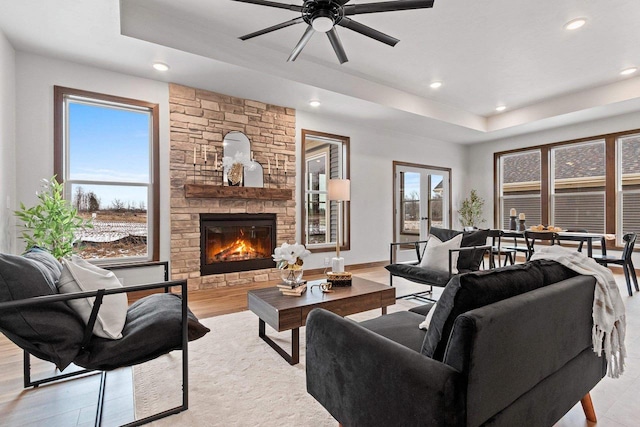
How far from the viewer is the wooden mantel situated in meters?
4.17

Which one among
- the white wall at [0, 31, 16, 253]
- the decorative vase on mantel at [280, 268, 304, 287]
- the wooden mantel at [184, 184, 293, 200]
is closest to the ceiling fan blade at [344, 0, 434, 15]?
the decorative vase on mantel at [280, 268, 304, 287]

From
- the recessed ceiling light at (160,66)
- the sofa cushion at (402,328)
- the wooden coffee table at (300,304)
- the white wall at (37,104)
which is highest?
the recessed ceiling light at (160,66)

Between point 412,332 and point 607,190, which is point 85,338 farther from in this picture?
point 607,190

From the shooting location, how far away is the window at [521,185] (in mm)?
6762

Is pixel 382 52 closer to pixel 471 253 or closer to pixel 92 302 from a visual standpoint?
pixel 471 253

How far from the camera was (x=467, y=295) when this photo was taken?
114 cm

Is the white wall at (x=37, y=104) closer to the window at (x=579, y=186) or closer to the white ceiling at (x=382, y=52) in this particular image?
the white ceiling at (x=382, y=52)

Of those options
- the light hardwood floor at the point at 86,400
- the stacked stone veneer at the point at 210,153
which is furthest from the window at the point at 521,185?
the stacked stone veneer at the point at 210,153

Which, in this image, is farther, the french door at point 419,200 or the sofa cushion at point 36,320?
the french door at point 419,200

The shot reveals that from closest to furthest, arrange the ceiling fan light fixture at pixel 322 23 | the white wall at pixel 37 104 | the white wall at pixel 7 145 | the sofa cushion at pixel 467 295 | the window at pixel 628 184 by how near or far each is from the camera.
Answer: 1. the sofa cushion at pixel 467 295
2. the ceiling fan light fixture at pixel 322 23
3. the white wall at pixel 7 145
4. the white wall at pixel 37 104
5. the window at pixel 628 184

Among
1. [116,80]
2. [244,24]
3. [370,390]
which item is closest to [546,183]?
[244,24]

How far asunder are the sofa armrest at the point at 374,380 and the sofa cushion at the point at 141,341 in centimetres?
72

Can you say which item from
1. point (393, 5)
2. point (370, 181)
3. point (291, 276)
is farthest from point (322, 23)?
point (370, 181)

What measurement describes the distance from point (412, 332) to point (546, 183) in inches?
258
